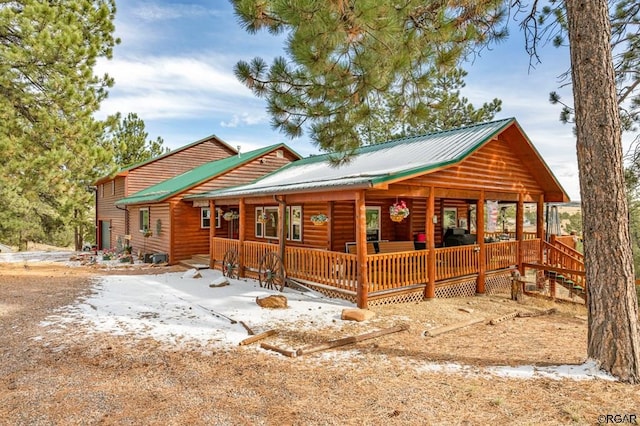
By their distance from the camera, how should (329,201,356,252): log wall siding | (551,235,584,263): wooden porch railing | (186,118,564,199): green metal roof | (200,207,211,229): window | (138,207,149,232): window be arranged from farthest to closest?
(138,207,149,232): window
(200,207,211,229): window
(551,235,584,263): wooden porch railing
(329,201,356,252): log wall siding
(186,118,564,199): green metal roof

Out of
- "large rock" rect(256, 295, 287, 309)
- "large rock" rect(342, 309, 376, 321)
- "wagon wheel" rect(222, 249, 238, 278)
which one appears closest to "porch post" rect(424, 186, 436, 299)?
"large rock" rect(342, 309, 376, 321)

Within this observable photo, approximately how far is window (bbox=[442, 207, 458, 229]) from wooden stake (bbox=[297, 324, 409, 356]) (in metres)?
9.83

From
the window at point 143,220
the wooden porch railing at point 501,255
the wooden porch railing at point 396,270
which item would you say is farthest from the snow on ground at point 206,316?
the window at point 143,220

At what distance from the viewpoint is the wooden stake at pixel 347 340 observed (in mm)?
5929

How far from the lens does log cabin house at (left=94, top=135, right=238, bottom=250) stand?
21281 mm

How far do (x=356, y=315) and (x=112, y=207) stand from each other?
Answer: 20713 mm

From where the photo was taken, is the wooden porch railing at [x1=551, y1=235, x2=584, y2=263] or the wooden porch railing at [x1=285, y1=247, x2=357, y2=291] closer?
the wooden porch railing at [x1=285, y1=247, x2=357, y2=291]

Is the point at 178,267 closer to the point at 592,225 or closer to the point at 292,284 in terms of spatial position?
the point at 292,284

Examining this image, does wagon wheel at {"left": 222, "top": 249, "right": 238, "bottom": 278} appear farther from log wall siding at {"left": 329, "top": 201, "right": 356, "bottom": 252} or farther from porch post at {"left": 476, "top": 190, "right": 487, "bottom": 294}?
porch post at {"left": 476, "top": 190, "right": 487, "bottom": 294}

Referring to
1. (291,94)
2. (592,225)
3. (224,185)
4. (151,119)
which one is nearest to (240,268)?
(224,185)

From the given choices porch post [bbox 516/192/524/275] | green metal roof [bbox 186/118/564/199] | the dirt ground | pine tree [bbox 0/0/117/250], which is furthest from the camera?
porch post [bbox 516/192/524/275]

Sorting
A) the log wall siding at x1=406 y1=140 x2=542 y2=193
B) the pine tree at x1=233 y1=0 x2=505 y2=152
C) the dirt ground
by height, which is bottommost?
the dirt ground

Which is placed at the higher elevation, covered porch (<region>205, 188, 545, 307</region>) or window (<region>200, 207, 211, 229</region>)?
window (<region>200, 207, 211, 229</region>)

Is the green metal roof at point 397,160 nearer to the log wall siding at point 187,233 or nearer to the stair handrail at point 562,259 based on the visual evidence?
the log wall siding at point 187,233
